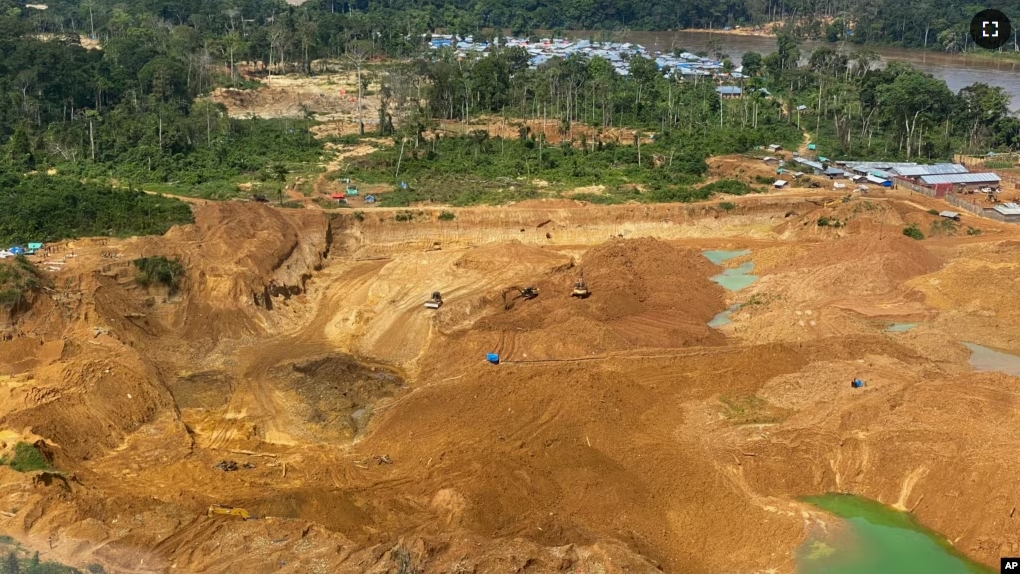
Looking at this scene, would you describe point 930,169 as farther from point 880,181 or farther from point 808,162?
point 808,162

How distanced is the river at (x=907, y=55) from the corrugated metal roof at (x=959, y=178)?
2536 centimetres

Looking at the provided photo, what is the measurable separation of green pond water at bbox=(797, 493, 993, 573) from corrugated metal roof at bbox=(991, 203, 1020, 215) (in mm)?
35792

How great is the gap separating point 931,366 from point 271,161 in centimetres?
4491

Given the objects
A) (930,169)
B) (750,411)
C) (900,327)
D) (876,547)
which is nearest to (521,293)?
(750,411)

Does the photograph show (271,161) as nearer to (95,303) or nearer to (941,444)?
(95,303)

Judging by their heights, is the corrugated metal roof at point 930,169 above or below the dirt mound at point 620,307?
above

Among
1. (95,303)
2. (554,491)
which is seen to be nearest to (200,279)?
(95,303)

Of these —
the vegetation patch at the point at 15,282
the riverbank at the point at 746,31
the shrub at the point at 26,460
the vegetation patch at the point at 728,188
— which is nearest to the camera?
the shrub at the point at 26,460

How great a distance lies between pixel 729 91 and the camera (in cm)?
9325

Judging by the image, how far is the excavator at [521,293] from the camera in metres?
41.0

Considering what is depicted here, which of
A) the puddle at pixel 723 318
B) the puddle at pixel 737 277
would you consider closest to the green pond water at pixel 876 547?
the puddle at pixel 723 318

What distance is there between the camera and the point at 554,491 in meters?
27.3

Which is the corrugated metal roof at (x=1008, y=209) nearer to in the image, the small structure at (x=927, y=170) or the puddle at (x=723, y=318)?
the small structure at (x=927, y=170)

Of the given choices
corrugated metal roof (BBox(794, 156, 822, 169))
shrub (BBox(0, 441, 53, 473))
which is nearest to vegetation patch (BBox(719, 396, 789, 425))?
shrub (BBox(0, 441, 53, 473))
